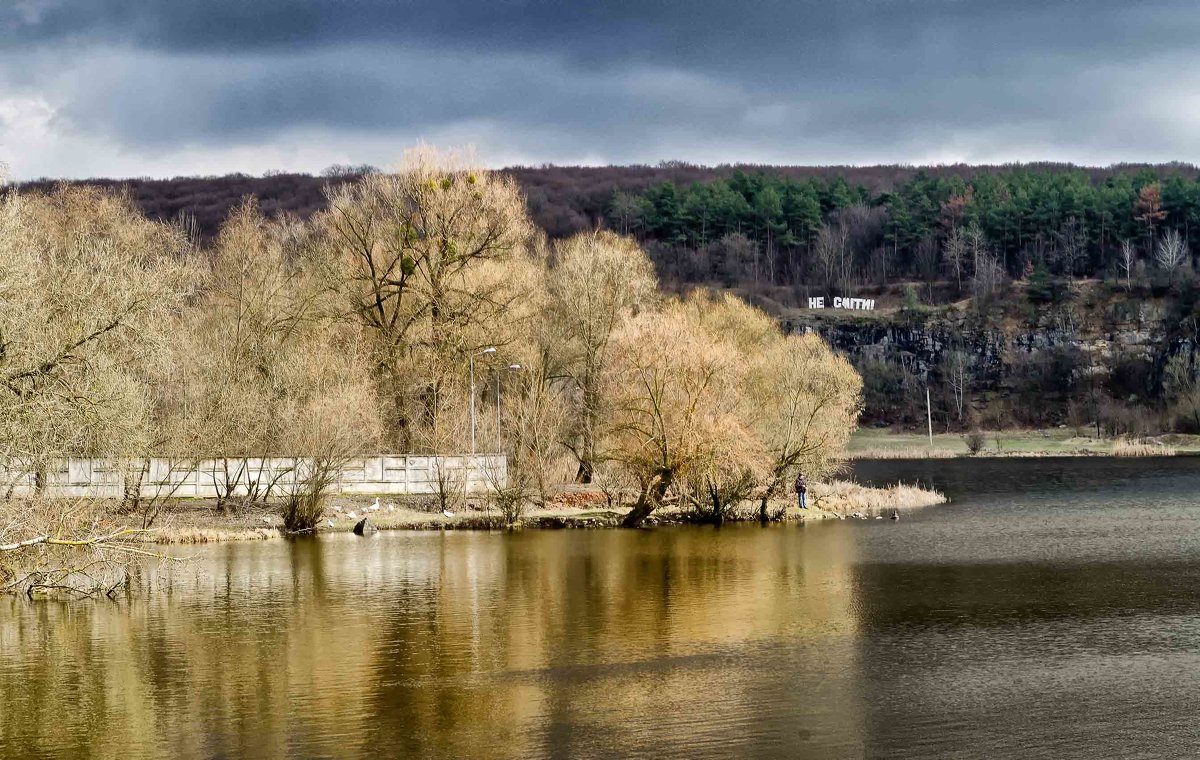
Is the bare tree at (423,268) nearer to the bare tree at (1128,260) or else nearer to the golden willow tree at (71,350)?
the golden willow tree at (71,350)

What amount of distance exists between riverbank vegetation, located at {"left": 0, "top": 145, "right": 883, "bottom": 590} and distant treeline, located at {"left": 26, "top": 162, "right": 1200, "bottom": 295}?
105 metres

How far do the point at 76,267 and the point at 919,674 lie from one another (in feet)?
80.3

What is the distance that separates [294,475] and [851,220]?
498 ft

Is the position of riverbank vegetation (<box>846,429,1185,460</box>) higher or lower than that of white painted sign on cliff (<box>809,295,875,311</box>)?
lower

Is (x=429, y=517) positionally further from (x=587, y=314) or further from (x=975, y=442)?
(x=975, y=442)

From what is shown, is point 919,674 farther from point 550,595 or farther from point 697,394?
point 697,394

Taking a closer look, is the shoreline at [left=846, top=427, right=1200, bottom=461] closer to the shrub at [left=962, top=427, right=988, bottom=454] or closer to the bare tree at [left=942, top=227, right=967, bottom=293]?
the shrub at [left=962, top=427, right=988, bottom=454]

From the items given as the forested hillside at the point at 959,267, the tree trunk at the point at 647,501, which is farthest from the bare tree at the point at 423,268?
the forested hillside at the point at 959,267

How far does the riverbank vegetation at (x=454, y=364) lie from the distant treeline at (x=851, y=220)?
343 ft

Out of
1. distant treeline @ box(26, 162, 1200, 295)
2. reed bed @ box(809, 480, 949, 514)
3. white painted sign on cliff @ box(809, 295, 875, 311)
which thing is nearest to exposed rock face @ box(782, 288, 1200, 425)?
white painted sign on cliff @ box(809, 295, 875, 311)

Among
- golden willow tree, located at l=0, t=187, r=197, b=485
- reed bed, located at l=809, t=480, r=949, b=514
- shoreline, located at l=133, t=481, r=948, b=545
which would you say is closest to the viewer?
golden willow tree, located at l=0, t=187, r=197, b=485

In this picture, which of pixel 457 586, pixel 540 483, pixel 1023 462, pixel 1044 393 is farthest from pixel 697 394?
pixel 1044 393

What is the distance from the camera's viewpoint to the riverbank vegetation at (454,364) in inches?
1941

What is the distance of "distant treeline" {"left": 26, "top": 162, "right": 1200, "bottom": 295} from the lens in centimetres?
16938
